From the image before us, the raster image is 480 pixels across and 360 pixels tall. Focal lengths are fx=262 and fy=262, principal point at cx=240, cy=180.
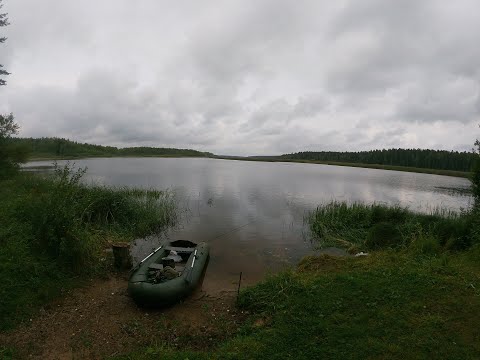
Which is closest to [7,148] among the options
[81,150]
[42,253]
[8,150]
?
[8,150]

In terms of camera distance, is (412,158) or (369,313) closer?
(369,313)

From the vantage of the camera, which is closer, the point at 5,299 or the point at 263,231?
the point at 5,299

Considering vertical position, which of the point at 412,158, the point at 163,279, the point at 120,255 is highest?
the point at 412,158

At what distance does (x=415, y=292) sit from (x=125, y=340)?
6.14 meters

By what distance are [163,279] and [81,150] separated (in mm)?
130735

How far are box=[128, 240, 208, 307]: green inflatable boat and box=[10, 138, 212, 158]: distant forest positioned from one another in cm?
7621

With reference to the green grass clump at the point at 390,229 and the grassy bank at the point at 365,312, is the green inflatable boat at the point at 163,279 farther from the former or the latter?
the green grass clump at the point at 390,229

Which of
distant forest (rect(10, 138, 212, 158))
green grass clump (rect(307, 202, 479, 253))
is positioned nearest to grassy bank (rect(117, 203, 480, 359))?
green grass clump (rect(307, 202, 479, 253))

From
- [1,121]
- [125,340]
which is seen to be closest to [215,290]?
[125,340]

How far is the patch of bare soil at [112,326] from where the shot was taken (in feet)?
16.3

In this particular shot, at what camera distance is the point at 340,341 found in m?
4.46

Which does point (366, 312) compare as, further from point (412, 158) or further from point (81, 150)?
point (81, 150)

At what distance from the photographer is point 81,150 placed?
117250mm

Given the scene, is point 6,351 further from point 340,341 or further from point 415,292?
point 415,292
